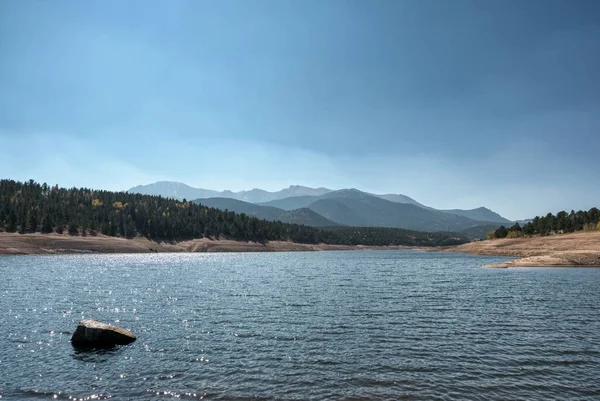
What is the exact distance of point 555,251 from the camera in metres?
138

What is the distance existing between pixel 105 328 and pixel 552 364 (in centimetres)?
3362

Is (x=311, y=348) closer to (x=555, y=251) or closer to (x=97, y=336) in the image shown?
(x=97, y=336)

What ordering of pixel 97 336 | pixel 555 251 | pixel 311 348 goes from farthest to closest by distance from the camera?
pixel 555 251
pixel 97 336
pixel 311 348

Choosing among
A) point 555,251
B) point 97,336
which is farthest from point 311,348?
point 555,251

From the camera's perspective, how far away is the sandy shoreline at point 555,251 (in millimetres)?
110312

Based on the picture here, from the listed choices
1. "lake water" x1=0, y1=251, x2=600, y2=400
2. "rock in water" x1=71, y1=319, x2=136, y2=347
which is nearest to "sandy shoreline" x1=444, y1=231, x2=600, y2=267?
"lake water" x1=0, y1=251, x2=600, y2=400

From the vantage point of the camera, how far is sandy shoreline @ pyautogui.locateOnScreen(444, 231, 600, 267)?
110 metres

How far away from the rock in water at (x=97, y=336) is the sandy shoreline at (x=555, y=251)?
109m

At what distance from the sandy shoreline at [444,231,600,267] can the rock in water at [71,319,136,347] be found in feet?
358

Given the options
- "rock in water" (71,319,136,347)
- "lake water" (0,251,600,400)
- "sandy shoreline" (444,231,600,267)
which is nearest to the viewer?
"lake water" (0,251,600,400)

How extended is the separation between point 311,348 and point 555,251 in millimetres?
141841

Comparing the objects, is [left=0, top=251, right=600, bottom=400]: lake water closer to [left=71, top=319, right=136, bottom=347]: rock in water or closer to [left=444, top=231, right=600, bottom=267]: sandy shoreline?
[left=71, top=319, right=136, bottom=347]: rock in water

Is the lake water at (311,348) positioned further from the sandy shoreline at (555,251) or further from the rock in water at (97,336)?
the sandy shoreline at (555,251)

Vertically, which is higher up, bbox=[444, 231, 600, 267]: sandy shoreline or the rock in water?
bbox=[444, 231, 600, 267]: sandy shoreline
